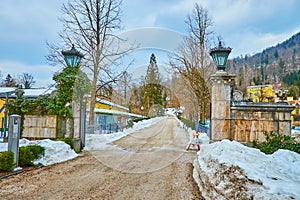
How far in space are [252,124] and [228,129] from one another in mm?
719

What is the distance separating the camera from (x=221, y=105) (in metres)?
7.82

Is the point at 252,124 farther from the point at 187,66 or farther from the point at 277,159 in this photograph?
the point at 187,66

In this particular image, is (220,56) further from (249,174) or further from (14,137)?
(14,137)

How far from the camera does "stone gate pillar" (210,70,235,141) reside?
25.4ft

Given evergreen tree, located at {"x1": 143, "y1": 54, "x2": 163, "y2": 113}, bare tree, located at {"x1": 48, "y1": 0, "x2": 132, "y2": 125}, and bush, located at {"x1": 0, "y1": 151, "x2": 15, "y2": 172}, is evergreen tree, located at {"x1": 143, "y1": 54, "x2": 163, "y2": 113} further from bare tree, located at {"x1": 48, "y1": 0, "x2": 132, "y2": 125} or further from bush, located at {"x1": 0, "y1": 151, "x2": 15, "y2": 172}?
bush, located at {"x1": 0, "y1": 151, "x2": 15, "y2": 172}

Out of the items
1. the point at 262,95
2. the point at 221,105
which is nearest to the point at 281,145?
the point at 221,105

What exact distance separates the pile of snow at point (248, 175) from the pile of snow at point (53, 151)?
13.7ft

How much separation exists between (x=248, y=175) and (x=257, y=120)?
4793 mm

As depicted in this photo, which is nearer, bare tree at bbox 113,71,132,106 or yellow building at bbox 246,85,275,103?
yellow building at bbox 246,85,275,103

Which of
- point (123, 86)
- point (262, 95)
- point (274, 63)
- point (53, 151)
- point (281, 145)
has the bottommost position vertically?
point (53, 151)

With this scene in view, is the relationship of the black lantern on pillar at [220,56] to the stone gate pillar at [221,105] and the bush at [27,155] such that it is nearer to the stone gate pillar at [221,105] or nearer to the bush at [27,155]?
the stone gate pillar at [221,105]

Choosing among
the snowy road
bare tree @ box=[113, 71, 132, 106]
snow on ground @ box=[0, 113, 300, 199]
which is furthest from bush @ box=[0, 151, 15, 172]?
bare tree @ box=[113, 71, 132, 106]

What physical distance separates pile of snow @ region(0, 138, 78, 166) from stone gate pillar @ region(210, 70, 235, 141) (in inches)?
178

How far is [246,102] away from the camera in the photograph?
25.3 ft
